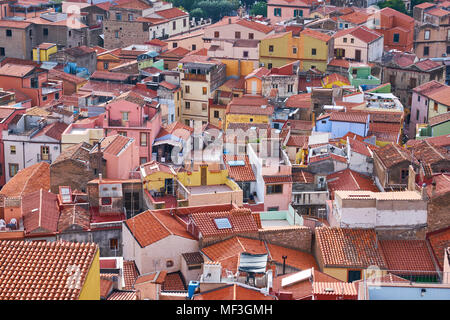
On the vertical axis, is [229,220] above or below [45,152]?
above

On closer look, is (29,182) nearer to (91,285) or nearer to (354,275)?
(354,275)

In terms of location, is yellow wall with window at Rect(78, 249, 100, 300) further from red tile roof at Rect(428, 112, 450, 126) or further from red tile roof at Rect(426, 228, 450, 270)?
red tile roof at Rect(428, 112, 450, 126)

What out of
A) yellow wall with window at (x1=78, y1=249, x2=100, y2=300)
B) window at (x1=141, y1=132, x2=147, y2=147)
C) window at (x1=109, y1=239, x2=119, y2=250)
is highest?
→ yellow wall with window at (x1=78, y1=249, x2=100, y2=300)

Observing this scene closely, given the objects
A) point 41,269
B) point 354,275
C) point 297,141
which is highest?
Result: point 41,269

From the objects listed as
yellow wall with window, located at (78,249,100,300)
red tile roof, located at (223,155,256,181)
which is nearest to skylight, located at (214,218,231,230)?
red tile roof, located at (223,155,256,181)

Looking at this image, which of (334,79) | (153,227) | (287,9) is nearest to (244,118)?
(334,79)

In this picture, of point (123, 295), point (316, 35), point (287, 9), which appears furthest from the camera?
point (287, 9)
